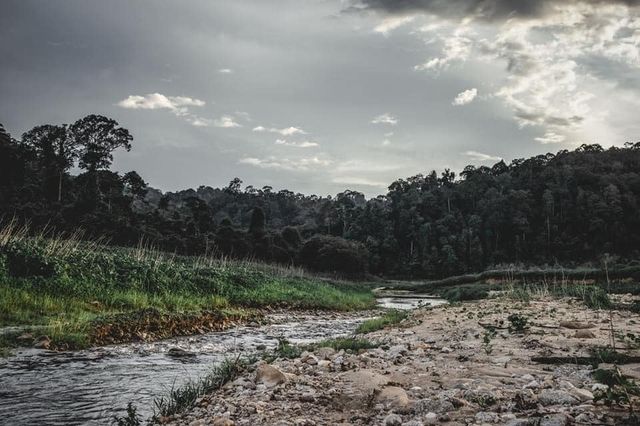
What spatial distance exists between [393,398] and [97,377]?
5722 millimetres

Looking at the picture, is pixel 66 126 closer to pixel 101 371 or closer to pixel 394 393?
pixel 101 371

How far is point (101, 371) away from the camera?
8500 mm

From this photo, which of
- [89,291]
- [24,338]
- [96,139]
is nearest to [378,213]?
[96,139]

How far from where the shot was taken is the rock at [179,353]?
10482 mm

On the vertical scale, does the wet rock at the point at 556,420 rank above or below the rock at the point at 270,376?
above

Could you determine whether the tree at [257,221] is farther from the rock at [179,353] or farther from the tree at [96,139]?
the rock at [179,353]

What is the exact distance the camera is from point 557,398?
4.37 meters

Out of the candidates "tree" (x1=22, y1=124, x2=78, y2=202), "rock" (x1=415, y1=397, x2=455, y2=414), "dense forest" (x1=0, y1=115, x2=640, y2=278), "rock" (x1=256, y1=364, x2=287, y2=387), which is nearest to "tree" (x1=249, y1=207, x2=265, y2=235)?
"dense forest" (x1=0, y1=115, x2=640, y2=278)

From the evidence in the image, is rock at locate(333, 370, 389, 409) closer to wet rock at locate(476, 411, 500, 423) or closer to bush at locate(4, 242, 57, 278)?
wet rock at locate(476, 411, 500, 423)

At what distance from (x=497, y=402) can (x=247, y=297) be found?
Result: 19.2 meters

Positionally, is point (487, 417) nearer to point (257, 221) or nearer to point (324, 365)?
point (324, 365)

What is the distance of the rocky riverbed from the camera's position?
429cm

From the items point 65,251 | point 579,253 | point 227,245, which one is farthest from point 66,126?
point 579,253

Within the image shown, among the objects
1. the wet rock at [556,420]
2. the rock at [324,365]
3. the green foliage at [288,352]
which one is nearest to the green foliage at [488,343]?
the rock at [324,365]
